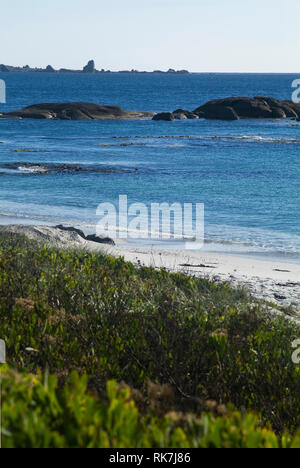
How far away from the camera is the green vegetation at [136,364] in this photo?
2.71 m

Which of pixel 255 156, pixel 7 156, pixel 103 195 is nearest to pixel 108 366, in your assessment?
pixel 103 195

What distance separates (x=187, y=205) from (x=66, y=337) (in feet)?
60.9

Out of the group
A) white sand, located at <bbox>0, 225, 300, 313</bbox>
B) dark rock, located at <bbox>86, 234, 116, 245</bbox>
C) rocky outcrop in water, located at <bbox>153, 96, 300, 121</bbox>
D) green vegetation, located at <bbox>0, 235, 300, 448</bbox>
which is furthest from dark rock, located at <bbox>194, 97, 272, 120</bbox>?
green vegetation, located at <bbox>0, 235, 300, 448</bbox>

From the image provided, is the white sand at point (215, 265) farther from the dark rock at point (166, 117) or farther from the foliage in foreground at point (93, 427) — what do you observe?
the dark rock at point (166, 117)

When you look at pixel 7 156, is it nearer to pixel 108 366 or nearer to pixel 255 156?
pixel 255 156

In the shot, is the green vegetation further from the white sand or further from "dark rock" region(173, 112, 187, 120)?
"dark rock" region(173, 112, 187, 120)

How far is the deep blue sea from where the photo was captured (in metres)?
19.7

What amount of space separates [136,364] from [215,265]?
29.1ft

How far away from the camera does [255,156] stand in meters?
39.9

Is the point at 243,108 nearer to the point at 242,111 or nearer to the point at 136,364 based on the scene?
the point at 242,111

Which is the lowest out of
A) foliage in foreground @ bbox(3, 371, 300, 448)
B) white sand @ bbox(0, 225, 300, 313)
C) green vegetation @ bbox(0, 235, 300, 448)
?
white sand @ bbox(0, 225, 300, 313)

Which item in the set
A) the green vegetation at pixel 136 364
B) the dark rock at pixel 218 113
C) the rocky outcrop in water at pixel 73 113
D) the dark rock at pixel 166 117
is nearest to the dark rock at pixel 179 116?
the dark rock at pixel 166 117

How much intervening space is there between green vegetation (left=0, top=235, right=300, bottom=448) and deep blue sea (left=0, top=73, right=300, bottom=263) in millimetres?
8688

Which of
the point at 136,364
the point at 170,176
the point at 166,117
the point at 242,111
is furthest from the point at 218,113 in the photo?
the point at 136,364
